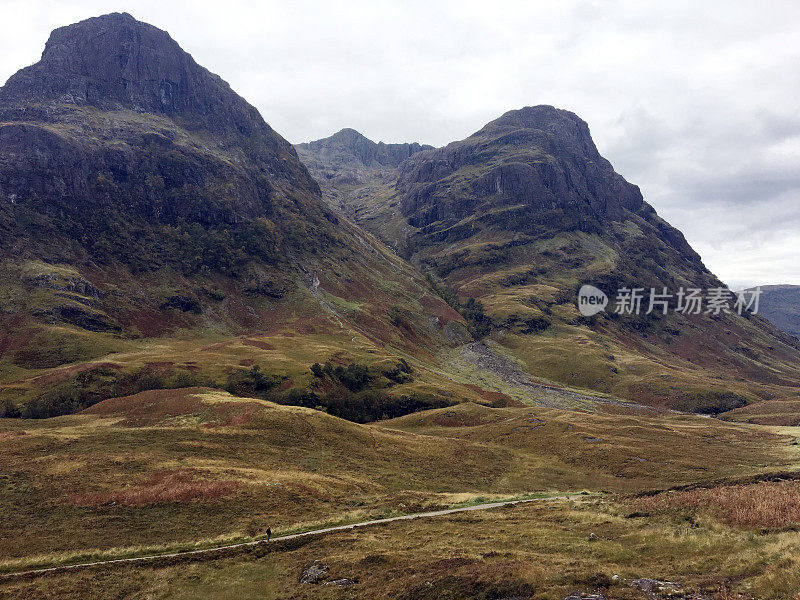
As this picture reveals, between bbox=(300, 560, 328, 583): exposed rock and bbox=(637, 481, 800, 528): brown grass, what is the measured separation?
88.8ft

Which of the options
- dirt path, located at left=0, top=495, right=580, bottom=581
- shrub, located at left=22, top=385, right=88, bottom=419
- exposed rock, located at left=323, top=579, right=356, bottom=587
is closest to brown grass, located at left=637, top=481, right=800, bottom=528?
dirt path, located at left=0, top=495, right=580, bottom=581

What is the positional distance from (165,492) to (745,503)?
52957 millimetres

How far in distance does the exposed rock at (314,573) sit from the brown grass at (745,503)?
27.1m

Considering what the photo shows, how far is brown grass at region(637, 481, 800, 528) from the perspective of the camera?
26.9 m

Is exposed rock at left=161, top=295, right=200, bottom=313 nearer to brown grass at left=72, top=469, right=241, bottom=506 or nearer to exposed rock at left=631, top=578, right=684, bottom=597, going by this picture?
brown grass at left=72, top=469, right=241, bottom=506

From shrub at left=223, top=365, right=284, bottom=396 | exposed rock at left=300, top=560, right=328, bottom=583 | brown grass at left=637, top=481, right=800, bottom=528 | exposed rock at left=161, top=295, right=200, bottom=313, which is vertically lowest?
shrub at left=223, top=365, right=284, bottom=396

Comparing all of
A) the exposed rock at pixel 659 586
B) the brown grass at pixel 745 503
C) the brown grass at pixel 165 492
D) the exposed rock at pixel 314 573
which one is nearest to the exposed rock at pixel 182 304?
the brown grass at pixel 165 492

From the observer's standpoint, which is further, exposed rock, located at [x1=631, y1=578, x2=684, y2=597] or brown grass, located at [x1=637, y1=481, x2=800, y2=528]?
brown grass, located at [x1=637, y1=481, x2=800, y2=528]

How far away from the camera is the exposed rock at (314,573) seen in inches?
1077

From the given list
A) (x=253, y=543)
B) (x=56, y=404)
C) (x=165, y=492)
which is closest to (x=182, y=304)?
(x=56, y=404)

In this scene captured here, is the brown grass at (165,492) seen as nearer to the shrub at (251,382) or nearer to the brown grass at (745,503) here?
the brown grass at (745,503)

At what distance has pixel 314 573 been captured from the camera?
2798cm

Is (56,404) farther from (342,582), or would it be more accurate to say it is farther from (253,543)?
(342,582)

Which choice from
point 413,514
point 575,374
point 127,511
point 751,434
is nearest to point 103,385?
point 127,511
